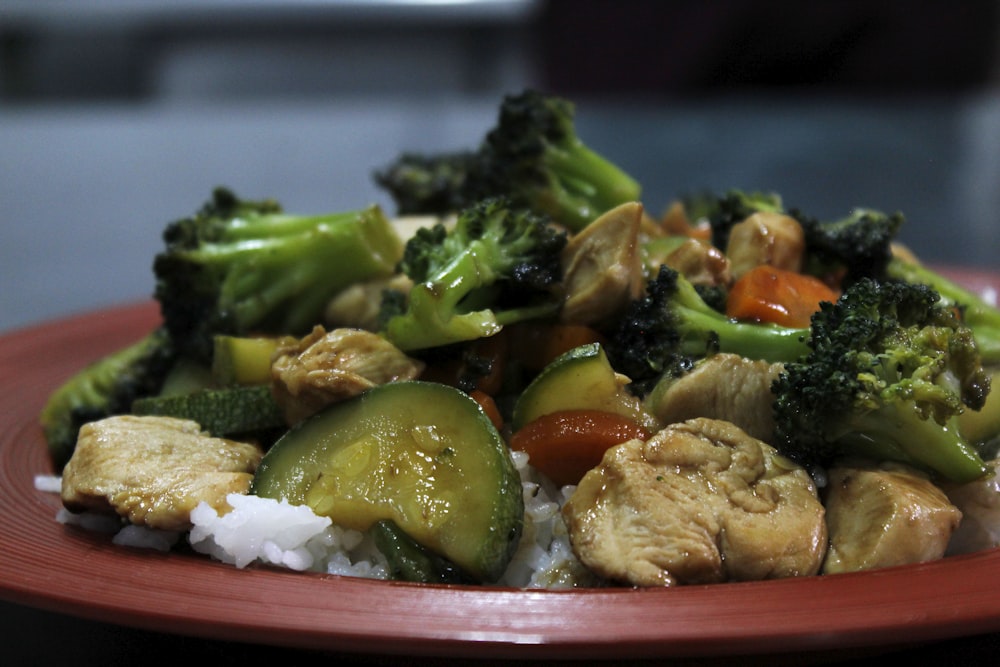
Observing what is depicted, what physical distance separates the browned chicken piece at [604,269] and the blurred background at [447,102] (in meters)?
4.94

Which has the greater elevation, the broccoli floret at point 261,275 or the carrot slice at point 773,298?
the carrot slice at point 773,298

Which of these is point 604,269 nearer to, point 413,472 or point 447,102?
point 413,472

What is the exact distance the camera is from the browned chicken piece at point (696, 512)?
1.92m

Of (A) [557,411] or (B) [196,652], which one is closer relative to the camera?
(B) [196,652]

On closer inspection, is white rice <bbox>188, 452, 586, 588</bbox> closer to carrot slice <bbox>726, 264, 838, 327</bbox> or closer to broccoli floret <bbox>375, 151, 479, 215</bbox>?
carrot slice <bbox>726, 264, 838, 327</bbox>

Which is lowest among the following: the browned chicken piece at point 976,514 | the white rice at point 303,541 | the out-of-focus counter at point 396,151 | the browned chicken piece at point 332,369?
the out-of-focus counter at point 396,151

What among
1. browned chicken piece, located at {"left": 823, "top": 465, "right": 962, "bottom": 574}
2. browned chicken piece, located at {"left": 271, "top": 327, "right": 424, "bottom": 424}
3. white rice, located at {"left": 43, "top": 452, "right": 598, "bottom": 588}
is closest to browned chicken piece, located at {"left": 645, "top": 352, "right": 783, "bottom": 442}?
browned chicken piece, located at {"left": 823, "top": 465, "right": 962, "bottom": 574}

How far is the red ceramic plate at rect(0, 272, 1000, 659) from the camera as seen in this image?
1.58 metres

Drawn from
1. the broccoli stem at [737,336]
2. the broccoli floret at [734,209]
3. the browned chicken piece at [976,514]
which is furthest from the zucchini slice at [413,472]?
the broccoli floret at [734,209]

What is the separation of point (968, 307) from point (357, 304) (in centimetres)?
170

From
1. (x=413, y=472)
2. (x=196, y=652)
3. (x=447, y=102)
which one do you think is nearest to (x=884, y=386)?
(x=413, y=472)

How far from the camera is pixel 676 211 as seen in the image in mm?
3479

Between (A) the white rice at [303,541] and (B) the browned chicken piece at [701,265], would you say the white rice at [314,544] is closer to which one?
(A) the white rice at [303,541]

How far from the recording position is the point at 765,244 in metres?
2.75
